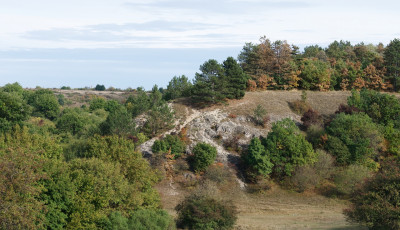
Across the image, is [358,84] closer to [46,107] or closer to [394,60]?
[394,60]

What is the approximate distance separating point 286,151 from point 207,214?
19.9m

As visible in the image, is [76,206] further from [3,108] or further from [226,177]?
[3,108]

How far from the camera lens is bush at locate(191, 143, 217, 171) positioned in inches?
2047

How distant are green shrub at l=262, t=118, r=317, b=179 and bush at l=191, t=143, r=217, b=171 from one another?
659cm

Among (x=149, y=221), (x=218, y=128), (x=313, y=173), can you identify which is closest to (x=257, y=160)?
(x=313, y=173)

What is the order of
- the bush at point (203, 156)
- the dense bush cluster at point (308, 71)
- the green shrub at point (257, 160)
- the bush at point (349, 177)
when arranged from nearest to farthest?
the bush at point (349, 177)
the green shrub at point (257, 160)
the bush at point (203, 156)
the dense bush cluster at point (308, 71)

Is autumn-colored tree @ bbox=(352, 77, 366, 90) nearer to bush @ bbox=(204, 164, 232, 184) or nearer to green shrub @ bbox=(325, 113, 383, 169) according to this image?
green shrub @ bbox=(325, 113, 383, 169)

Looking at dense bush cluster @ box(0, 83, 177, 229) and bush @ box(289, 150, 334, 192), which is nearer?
dense bush cluster @ box(0, 83, 177, 229)

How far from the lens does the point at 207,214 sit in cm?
3541

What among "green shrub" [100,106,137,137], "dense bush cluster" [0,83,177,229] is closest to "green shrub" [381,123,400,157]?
"green shrub" [100,106,137,137]

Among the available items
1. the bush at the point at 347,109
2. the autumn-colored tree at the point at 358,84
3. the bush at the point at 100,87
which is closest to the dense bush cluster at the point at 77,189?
the bush at the point at 347,109

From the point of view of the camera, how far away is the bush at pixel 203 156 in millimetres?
52000

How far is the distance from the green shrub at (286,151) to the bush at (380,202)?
16507mm

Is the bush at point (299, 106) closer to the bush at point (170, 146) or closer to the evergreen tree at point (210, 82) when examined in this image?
the evergreen tree at point (210, 82)
